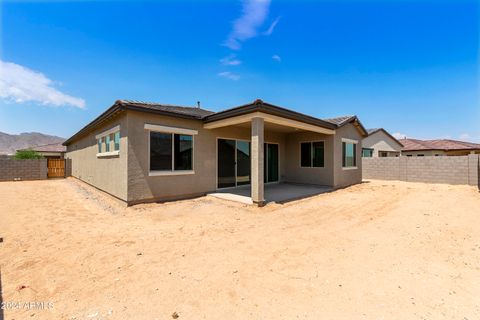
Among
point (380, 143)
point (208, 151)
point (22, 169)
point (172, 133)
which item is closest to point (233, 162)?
point (208, 151)

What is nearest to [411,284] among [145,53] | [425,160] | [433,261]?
[433,261]

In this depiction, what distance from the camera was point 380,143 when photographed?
23.7 m

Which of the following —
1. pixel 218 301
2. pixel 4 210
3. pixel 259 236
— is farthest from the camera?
pixel 4 210

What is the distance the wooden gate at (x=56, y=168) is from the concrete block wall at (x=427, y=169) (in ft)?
85.9

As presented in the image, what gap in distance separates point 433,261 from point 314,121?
6788 millimetres

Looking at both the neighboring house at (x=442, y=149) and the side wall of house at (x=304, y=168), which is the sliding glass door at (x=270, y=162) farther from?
the neighboring house at (x=442, y=149)

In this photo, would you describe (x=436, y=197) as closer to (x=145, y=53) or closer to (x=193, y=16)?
(x=193, y=16)

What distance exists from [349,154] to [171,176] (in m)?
10.2

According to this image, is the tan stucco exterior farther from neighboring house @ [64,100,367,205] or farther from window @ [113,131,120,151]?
window @ [113,131,120,151]

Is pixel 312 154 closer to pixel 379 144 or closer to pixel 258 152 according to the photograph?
pixel 258 152

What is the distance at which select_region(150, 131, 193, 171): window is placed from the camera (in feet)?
24.6

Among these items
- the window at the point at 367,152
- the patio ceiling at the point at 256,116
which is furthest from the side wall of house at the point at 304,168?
the window at the point at 367,152

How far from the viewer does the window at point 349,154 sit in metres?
12.0

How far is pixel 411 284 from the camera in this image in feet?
8.99
